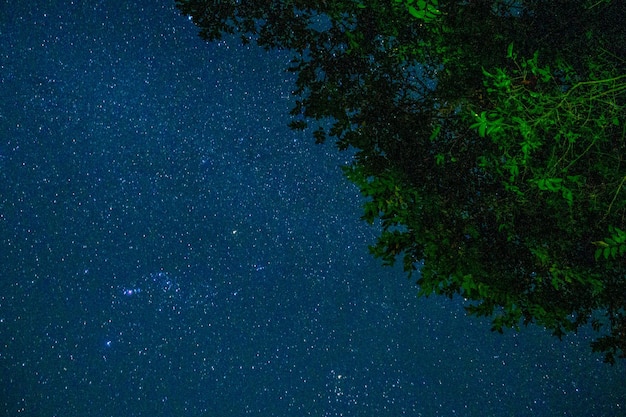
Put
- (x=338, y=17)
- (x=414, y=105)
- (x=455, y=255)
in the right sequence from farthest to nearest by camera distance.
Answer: (x=414, y=105) < (x=338, y=17) < (x=455, y=255)

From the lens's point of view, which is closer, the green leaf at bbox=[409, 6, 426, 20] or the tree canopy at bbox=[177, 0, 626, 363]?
the green leaf at bbox=[409, 6, 426, 20]

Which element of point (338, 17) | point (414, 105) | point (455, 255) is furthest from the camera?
point (414, 105)

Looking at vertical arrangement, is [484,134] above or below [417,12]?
below

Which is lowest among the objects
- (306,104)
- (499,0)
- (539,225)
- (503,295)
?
(503,295)

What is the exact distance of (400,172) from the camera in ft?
12.2

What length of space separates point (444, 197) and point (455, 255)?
532 mm

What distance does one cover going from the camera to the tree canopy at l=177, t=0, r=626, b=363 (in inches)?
137

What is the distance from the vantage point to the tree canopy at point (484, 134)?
348 centimetres

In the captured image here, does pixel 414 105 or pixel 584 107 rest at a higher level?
pixel 414 105

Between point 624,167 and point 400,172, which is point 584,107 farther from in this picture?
point 400,172

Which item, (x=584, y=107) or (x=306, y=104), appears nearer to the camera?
(x=584, y=107)

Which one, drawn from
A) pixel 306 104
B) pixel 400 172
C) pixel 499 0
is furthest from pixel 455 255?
pixel 499 0

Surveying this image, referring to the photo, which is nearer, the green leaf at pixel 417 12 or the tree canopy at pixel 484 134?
the green leaf at pixel 417 12

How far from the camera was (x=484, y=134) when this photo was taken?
10.7 feet
